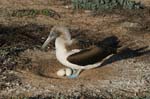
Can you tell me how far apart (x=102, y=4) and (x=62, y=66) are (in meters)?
4.18

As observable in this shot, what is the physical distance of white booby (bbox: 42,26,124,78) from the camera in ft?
31.9

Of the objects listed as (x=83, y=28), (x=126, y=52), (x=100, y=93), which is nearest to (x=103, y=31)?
(x=83, y=28)

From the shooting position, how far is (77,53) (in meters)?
9.70

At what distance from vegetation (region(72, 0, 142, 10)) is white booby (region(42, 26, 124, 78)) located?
4.14 meters

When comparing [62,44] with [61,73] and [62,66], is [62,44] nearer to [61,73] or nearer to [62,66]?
[61,73]

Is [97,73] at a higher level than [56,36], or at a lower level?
lower

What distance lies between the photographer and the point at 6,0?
14.3 meters

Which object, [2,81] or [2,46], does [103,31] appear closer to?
[2,46]

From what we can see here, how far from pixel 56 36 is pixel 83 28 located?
2.63 meters

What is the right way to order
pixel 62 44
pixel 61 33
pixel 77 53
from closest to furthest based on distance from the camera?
1. pixel 77 53
2. pixel 62 44
3. pixel 61 33

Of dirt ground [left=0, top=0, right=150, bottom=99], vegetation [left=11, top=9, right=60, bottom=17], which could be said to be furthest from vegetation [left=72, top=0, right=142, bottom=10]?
vegetation [left=11, top=9, right=60, bottom=17]

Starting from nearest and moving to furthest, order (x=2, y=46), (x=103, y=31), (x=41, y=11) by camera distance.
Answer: (x=2, y=46)
(x=103, y=31)
(x=41, y=11)

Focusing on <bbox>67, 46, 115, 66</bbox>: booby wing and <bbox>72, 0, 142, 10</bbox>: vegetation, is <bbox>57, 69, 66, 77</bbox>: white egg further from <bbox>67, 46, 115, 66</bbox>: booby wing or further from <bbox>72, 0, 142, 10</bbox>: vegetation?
<bbox>72, 0, 142, 10</bbox>: vegetation

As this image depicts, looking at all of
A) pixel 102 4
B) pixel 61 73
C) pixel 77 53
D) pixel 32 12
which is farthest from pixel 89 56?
pixel 102 4
